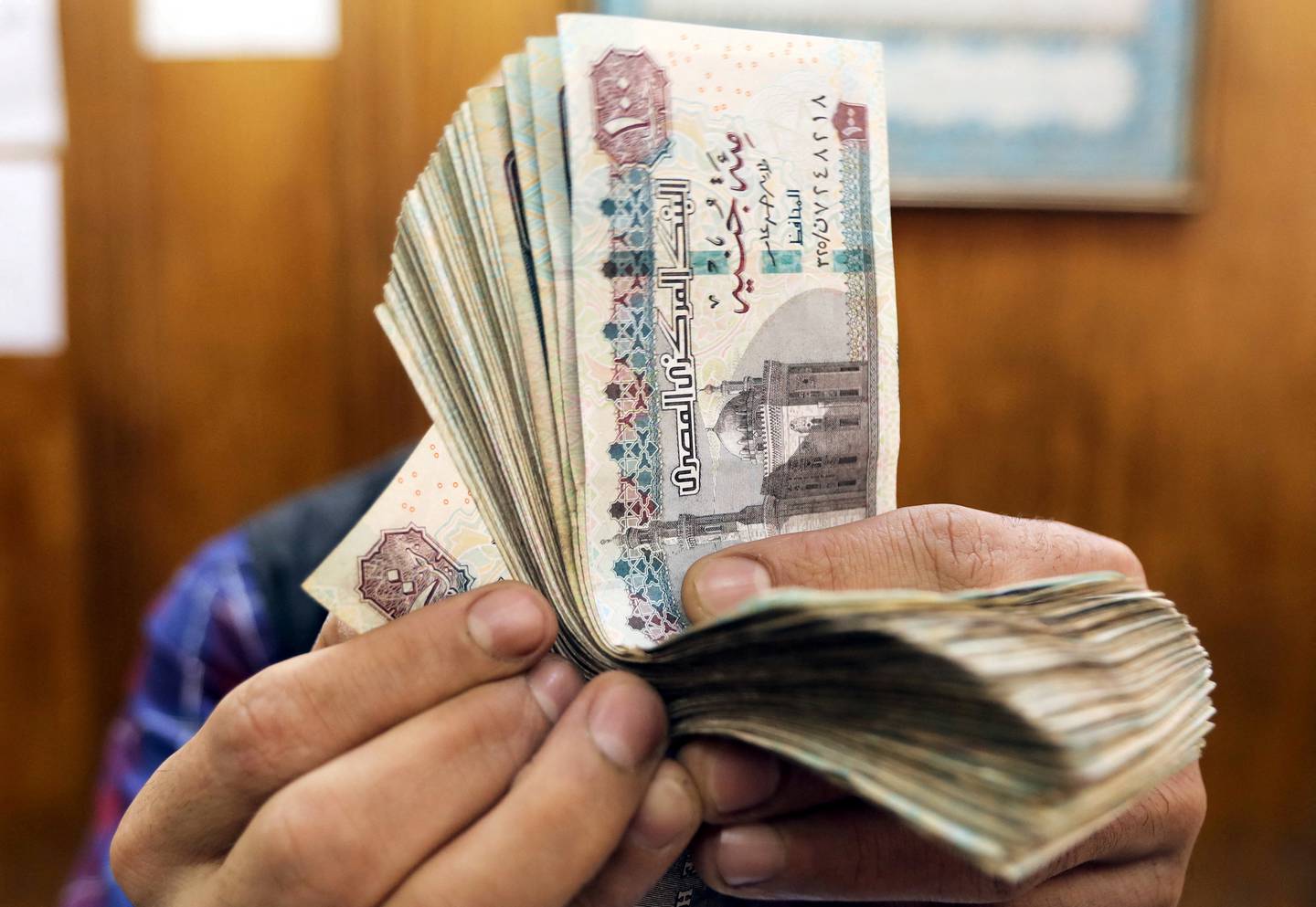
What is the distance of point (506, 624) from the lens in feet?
1.41

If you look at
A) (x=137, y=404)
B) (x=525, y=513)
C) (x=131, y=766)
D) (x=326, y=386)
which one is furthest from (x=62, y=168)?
(x=525, y=513)

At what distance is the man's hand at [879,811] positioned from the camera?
1.48ft

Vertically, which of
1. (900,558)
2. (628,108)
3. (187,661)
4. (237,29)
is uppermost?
(237,29)

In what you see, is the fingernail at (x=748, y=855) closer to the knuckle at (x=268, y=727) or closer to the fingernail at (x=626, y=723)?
the fingernail at (x=626, y=723)

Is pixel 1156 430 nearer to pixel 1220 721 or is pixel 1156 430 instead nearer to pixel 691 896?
pixel 1220 721

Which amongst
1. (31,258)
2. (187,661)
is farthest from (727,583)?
(31,258)

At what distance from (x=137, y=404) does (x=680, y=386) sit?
1.35m

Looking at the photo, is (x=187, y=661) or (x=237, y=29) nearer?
→ (x=187, y=661)

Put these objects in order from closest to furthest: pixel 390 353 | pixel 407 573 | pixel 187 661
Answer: pixel 407 573 → pixel 187 661 → pixel 390 353

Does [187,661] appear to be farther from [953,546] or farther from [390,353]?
[953,546]

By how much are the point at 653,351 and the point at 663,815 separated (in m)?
0.25

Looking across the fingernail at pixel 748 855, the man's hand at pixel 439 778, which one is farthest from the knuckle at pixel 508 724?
the fingernail at pixel 748 855

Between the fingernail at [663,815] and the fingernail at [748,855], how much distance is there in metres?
0.03

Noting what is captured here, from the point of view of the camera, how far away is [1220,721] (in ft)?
5.65
